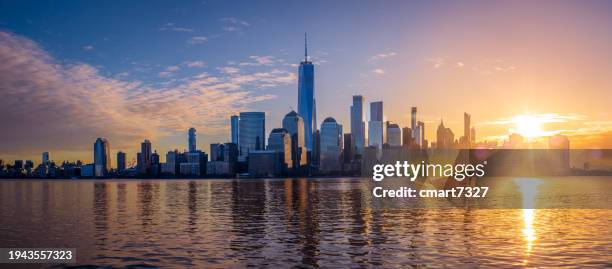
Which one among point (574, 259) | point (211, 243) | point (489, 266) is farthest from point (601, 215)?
point (211, 243)

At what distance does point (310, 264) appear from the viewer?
151 ft

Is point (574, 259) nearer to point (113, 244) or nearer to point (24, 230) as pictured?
point (113, 244)

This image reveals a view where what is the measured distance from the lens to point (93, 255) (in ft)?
170

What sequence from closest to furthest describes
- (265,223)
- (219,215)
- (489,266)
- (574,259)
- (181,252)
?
(489,266) → (574,259) → (181,252) → (265,223) → (219,215)

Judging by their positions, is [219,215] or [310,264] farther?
[219,215]

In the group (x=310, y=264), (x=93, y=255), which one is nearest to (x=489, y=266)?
(x=310, y=264)

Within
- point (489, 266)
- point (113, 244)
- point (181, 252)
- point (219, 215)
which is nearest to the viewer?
point (489, 266)

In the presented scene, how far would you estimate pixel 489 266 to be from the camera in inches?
1778

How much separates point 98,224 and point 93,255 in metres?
31.0

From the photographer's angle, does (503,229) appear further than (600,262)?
Yes

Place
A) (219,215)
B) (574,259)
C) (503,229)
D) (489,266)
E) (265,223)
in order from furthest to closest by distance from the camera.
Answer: (219,215) → (265,223) → (503,229) → (574,259) → (489,266)

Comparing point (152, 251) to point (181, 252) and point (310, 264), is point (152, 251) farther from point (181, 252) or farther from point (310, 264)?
point (310, 264)

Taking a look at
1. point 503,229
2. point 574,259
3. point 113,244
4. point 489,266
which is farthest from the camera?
point 503,229

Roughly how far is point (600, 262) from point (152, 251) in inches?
1548
